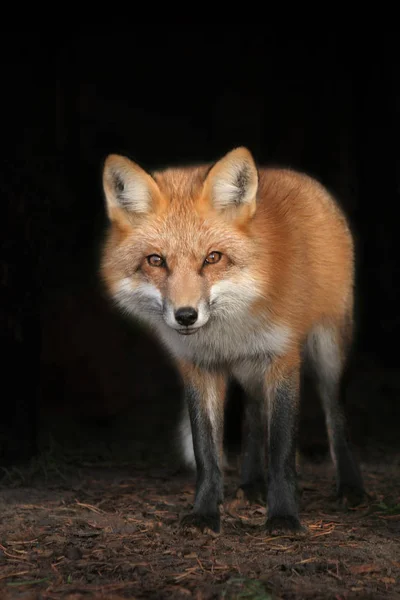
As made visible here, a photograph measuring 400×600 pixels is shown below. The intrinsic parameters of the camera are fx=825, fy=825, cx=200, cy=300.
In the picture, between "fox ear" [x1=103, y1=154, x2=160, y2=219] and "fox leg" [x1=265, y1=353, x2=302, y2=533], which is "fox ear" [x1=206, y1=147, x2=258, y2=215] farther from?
"fox leg" [x1=265, y1=353, x2=302, y2=533]

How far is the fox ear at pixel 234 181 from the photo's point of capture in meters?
3.60

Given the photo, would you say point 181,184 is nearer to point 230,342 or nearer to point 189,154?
point 230,342

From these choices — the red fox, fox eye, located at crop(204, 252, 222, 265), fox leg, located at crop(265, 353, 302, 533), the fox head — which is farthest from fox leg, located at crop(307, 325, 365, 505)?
fox eye, located at crop(204, 252, 222, 265)

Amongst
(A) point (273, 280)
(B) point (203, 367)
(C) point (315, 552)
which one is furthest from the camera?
(B) point (203, 367)

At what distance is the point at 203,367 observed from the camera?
4.09 m

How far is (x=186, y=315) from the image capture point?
10.9 feet

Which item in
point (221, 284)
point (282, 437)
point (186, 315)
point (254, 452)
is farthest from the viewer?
point (254, 452)

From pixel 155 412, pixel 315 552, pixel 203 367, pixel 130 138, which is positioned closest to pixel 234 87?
pixel 130 138

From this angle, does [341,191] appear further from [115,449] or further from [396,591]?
[396,591]

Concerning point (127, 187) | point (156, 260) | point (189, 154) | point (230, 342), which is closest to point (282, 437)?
point (230, 342)

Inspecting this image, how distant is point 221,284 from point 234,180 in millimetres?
487

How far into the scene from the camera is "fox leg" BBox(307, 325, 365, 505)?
462 centimetres

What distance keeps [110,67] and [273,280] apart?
4.19 m

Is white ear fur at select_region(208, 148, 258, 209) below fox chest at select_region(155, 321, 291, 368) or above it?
above
